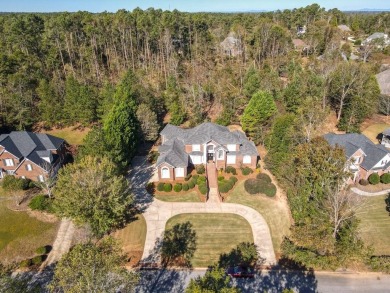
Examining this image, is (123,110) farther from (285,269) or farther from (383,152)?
(383,152)

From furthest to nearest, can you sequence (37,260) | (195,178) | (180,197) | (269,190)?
1. (195,178)
2. (180,197)
3. (269,190)
4. (37,260)

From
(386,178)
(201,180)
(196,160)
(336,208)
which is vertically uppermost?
(336,208)

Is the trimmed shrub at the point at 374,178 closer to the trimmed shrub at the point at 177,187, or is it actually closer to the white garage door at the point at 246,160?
the white garage door at the point at 246,160

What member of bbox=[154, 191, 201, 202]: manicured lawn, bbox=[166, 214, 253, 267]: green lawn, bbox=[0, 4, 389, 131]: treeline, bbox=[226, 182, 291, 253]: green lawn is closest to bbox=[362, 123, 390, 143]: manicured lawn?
bbox=[0, 4, 389, 131]: treeline

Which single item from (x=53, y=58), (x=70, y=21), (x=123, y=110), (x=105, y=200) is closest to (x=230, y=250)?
(x=105, y=200)

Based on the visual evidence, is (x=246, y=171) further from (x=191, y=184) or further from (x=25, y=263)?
(x=25, y=263)

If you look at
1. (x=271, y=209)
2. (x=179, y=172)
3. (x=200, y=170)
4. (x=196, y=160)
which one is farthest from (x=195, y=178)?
(x=271, y=209)

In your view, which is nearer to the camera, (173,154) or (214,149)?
(173,154)
